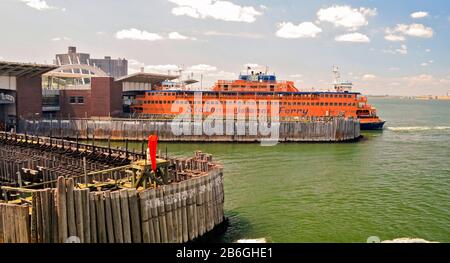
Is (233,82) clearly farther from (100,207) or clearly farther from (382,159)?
(100,207)

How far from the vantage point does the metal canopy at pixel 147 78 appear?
281ft

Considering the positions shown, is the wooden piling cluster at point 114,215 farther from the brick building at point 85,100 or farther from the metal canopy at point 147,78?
the metal canopy at point 147,78

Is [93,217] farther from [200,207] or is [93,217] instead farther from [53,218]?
[200,207]

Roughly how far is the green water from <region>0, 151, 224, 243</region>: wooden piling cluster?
327 centimetres

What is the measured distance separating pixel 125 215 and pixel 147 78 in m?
80.0

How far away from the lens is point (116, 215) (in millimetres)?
16156

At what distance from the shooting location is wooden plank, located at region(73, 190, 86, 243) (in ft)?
49.0

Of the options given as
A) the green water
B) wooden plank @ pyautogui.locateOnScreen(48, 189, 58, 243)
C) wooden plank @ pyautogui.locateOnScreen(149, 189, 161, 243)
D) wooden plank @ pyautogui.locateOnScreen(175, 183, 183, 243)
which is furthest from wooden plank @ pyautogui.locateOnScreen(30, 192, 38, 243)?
the green water

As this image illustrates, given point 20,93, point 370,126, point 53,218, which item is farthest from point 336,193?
point 370,126

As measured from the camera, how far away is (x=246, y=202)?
30.0m

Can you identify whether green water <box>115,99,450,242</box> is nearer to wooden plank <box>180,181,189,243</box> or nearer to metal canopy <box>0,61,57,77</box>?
wooden plank <box>180,181,189,243</box>
